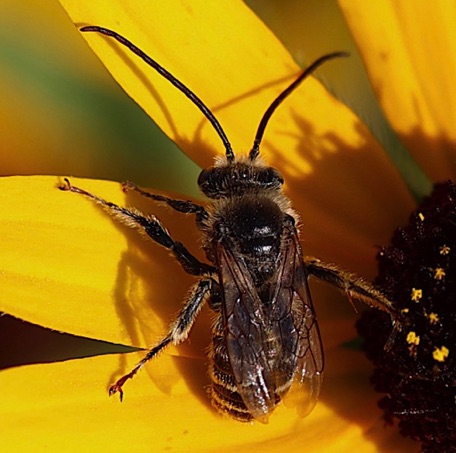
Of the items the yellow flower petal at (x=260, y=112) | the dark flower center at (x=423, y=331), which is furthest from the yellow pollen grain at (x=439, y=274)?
the yellow flower petal at (x=260, y=112)

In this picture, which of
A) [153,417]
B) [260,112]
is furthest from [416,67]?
[153,417]

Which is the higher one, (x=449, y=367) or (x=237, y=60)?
(x=237, y=60)

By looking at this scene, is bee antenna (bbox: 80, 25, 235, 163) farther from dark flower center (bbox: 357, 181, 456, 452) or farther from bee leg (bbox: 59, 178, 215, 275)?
dark flower center (bbox: 357, 181, 456, 452)

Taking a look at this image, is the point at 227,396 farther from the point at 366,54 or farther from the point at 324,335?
the point at 366,54

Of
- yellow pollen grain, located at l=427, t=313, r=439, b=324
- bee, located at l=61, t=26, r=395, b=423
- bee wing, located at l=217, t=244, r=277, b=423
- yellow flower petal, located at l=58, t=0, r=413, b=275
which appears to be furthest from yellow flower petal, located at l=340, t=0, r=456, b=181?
bee wing, located at l=217, t=244, r=277, b=423

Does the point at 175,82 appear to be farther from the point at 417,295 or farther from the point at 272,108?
the point at 417,295

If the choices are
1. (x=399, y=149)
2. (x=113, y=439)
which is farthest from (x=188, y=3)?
(x=113, y=439)
